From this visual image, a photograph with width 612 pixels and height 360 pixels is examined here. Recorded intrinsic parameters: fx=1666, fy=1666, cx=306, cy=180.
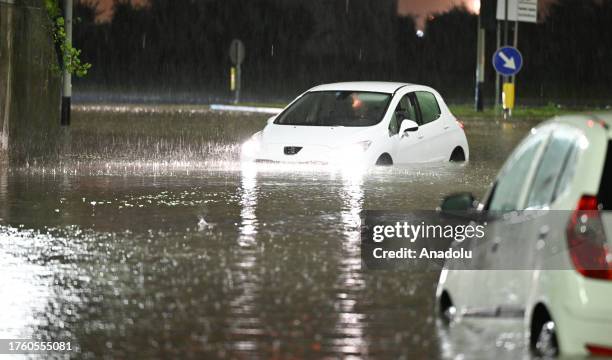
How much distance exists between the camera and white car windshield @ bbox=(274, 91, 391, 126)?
76.0ft

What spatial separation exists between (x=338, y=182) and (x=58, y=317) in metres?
11.1

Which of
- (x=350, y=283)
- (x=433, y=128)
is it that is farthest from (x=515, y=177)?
(x=433, y=128)

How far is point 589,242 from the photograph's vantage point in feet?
24.4

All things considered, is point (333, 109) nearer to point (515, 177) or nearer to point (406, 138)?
point (406, 138)

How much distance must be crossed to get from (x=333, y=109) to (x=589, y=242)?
649 inches

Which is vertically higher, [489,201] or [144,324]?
[489,201]

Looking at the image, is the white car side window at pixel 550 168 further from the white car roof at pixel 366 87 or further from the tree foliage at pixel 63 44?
the tree foliage at pixel 63 44

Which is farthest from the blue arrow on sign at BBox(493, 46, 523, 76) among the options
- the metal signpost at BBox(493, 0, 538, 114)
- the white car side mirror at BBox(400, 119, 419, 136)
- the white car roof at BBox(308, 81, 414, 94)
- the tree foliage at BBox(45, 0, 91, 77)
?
the white car side mirror at BBox(400, 119, 419, 136)

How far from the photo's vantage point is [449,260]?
938cm

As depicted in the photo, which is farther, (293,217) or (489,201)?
(293,217)

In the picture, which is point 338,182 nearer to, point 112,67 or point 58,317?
point 58,317

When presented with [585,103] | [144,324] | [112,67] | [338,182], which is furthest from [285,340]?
[112,67]

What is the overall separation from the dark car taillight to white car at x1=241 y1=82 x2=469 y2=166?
48.1ft

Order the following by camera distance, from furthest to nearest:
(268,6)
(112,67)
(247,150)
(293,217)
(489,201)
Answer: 1. (268,6)
2. (112,67)
3. (247,150)
4. (293,217)
5. (489,201)
